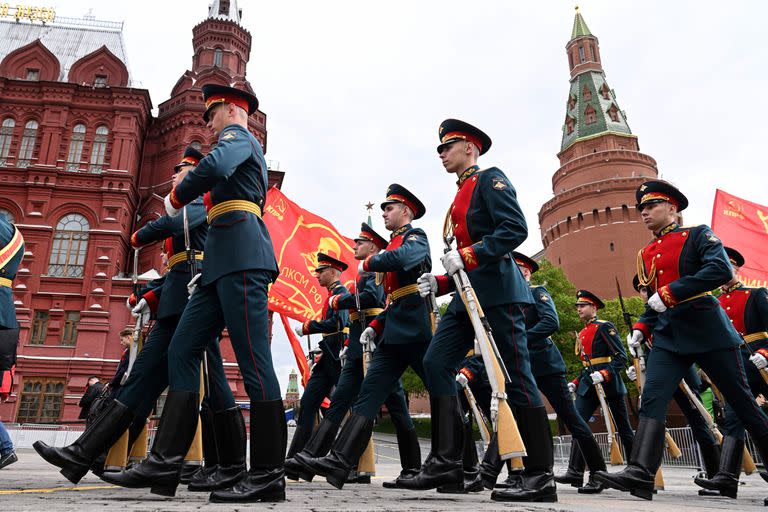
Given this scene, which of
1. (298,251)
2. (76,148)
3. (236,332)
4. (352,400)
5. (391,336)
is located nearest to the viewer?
(236,332)

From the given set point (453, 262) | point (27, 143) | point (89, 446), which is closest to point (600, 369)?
point (453, 262)

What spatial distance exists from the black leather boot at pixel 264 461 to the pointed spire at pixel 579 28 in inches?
2690

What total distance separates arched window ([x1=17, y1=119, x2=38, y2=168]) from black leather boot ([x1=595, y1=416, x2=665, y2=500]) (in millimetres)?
33680

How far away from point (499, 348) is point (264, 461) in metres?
1.72

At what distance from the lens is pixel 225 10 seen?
3984cm

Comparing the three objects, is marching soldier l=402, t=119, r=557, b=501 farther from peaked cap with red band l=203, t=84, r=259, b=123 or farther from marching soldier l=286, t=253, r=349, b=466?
marching soldier l=286, t=253, r=349, b=466

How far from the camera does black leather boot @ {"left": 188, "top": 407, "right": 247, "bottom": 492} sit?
3942 millimetres

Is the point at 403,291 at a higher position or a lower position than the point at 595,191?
lower

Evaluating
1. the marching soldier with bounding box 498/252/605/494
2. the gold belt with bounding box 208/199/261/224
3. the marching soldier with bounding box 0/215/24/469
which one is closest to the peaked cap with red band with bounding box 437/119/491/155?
the gold belt with bounding box 208/199/261/224

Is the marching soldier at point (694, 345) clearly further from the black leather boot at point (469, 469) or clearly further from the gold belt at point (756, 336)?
the gold belt at point (756, 336)

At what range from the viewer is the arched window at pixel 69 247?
29000 millimetres

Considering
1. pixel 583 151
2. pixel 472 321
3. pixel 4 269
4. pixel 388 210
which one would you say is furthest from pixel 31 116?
pixel 583 151

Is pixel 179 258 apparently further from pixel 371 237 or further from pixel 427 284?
pixel 371 237

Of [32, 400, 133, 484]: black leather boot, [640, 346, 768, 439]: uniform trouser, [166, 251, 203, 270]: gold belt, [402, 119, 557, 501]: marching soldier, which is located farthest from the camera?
[166, 251, 203, 270]: gold belt
